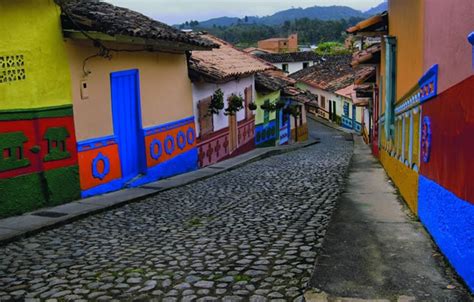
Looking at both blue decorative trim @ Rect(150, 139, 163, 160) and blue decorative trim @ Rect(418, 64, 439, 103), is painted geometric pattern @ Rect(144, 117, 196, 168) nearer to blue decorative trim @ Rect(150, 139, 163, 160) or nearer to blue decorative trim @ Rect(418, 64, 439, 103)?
blue decorative trim @ Rect(150, 139, 163, 160)

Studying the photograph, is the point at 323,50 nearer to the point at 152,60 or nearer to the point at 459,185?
the point at 152,60

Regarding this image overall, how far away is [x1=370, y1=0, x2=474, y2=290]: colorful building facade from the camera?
12.0 ft

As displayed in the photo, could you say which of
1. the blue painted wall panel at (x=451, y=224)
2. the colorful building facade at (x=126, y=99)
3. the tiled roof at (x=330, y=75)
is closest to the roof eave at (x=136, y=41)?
the colorful building facade at (x=126, y=99)

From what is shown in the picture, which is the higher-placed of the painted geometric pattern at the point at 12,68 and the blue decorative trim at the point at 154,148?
the painted geometric pattern at the point at 12,68

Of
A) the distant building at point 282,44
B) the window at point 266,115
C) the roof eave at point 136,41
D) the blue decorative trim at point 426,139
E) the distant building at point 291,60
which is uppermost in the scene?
the distant building at point 282,44

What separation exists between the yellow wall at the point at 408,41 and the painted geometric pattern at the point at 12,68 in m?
5.18

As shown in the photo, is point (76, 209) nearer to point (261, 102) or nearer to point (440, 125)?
point (440, 125)

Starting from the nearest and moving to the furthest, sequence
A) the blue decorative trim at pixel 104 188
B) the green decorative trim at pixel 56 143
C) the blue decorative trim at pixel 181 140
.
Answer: the green decorative trim at pixel 56 143 < the blue decorative trim at pixel 104 188 < the blue decorative trim at pixel 181 140

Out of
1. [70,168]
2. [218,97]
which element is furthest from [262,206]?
[218,97]

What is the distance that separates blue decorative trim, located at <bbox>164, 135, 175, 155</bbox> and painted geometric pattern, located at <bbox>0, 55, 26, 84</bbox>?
4.54 meters

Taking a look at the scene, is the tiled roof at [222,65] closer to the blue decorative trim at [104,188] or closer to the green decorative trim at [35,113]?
the blue decorative trim at [104,188]

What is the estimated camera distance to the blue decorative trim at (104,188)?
28.1ft

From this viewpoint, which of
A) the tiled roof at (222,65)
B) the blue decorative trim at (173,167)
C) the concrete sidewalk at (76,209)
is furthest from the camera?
the tiled roof at (222,65)

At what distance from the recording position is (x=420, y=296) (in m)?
3.65
